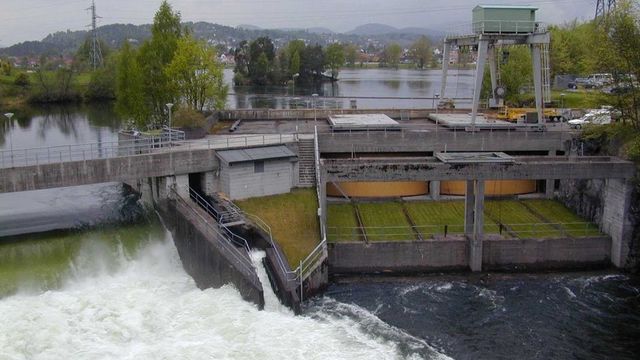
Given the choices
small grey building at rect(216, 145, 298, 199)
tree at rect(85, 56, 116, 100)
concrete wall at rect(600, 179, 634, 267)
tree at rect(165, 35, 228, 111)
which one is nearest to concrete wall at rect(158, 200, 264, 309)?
small grey building at rect(216, 145, 298, 199)

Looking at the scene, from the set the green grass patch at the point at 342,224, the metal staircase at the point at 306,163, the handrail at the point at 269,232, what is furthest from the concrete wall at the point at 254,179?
the green grass patch at the point at 342,224

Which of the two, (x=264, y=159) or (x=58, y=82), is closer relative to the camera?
(x=264, y=159)

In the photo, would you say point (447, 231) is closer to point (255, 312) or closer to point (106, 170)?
point (255, 312)

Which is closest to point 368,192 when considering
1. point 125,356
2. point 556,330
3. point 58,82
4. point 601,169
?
point 601,169

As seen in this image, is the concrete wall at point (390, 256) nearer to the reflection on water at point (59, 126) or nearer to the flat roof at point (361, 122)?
the flat roof at point (361, 122)

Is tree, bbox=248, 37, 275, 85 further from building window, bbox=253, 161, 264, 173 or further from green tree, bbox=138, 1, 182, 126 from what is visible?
building window, bbox=253, 161, 264, 173

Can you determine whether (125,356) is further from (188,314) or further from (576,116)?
(576,116)

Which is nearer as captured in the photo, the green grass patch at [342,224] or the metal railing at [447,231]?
the green grass patch at [342,224]
